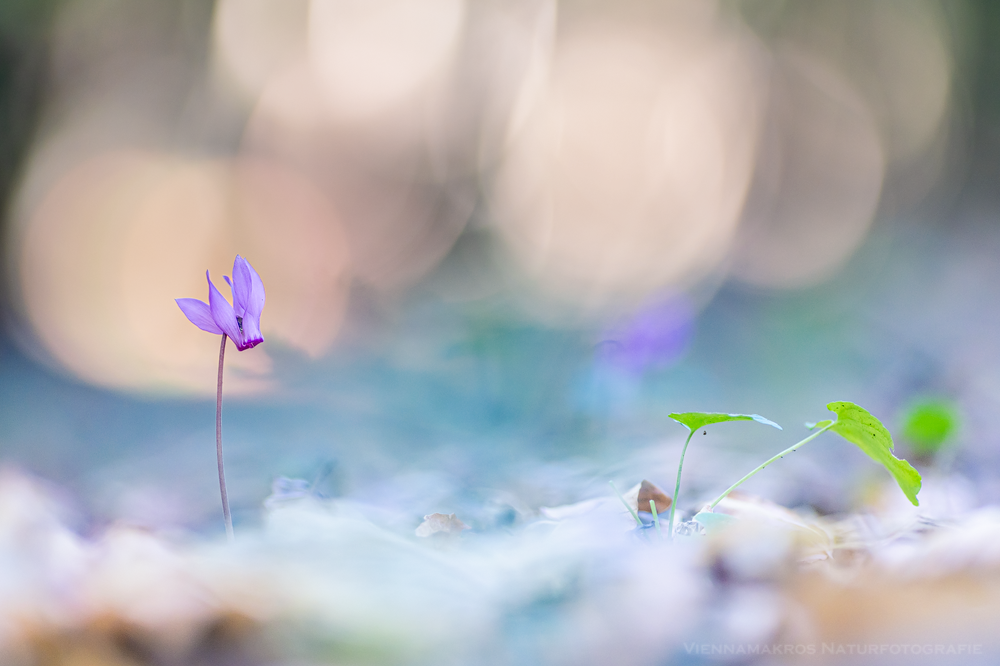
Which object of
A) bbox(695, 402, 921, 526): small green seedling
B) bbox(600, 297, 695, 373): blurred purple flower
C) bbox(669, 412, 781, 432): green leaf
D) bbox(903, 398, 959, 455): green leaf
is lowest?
bbox(695, 402, 921, 526): small green seedling

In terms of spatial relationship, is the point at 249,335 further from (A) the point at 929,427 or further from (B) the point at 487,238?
(B) the point at 487,238

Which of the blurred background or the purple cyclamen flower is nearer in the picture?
the purple cyclamen flower

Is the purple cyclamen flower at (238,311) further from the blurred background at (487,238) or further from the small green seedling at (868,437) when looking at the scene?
the small green seedling at (868,437)

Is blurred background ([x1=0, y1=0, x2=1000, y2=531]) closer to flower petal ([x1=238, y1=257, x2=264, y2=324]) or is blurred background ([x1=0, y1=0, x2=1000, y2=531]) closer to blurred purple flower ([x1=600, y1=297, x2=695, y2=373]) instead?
blurred purple flower ([x1=600, y1=297, x2=695, y2=373])

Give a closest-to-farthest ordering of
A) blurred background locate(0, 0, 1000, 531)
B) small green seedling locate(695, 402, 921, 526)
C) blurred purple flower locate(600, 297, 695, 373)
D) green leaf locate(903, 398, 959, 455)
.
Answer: small green seedling locate(695, 402, 921, 526), green leaf locate(903, 398, 959, 455), blurred background locate(0, 0, 1000, 531), blurred purple flower locate(600, 297, 695, 373)

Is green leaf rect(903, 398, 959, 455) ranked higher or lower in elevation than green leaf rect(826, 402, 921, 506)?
higher

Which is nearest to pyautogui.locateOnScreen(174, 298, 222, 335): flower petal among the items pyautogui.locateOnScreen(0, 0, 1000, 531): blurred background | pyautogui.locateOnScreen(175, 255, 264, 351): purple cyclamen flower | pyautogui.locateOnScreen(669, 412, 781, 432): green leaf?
pyautogui.locateOnScreen(175, 255, 264, 351): purple cyclamen flower

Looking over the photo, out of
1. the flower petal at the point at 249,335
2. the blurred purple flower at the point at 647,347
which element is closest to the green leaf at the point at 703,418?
the flower petal at the point at 249,335

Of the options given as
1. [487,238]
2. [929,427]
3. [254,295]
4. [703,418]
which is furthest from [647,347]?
[487,238]

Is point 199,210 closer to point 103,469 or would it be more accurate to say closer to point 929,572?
point 103,469
